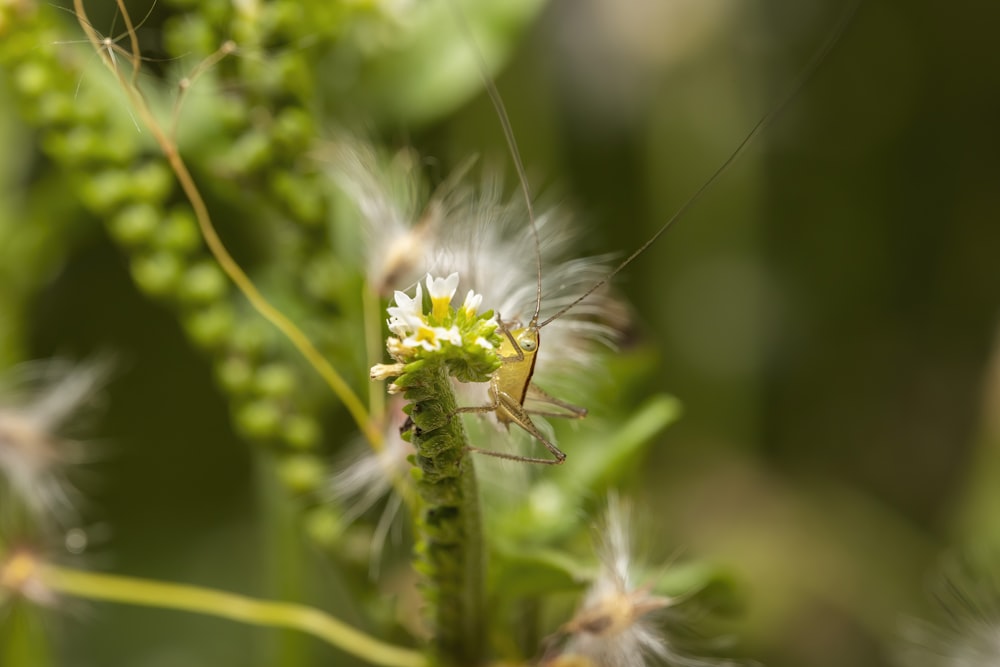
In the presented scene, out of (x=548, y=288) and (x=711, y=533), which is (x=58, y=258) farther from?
(x=711, y=533)

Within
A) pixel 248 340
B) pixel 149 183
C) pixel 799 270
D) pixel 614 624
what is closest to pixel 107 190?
pixel 149 183

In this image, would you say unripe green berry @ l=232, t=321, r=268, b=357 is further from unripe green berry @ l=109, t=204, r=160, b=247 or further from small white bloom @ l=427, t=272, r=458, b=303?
small white bloom @ l=427, t=272, r=458, b=303

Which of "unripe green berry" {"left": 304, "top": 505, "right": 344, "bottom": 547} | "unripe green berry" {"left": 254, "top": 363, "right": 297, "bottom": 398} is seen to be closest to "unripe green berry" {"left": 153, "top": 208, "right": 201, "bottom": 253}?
"unripe green berry" {"left": 254, "top": 363, "right": 297, "bottom": 398}

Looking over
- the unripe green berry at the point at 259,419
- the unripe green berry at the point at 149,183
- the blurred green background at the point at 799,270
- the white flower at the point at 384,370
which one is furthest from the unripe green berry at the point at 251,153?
the blurred green background at the point at 799,270

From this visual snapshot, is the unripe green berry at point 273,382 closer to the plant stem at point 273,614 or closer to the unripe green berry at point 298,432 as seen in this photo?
the unripe green berry at point 298,432

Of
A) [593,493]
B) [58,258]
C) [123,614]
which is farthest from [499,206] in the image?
[123,614]

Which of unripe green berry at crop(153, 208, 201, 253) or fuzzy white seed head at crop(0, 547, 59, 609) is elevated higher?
unripe green berry at crop(153, 208, 201, 253)
